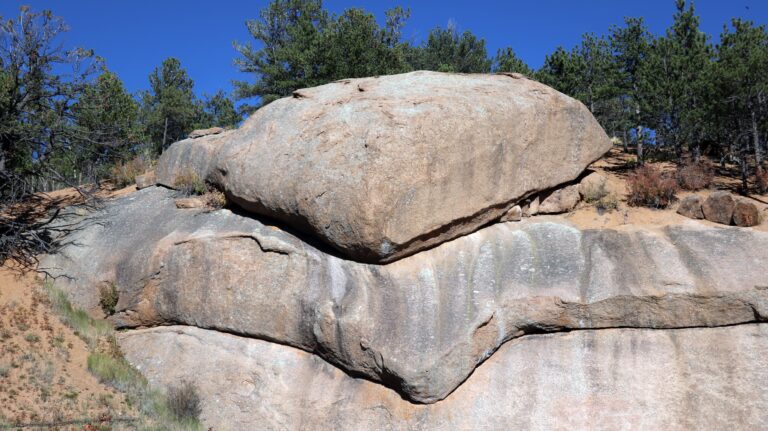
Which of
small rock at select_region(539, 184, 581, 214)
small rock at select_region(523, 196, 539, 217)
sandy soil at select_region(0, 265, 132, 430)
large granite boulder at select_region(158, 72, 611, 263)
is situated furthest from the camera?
small rock at select_region(539, 184, 581, 214)

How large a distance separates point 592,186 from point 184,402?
9127mm

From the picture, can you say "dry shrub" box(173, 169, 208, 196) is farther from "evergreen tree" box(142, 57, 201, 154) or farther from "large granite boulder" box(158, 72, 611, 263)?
"evergreen tree" box(142, 57, 201, 154)

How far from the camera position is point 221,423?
10047 millimetres

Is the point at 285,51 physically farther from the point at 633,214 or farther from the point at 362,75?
the point at 633,214

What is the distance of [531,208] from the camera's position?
11961 millimetres

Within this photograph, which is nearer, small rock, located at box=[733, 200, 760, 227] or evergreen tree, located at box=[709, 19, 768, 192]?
small rock, located at box=[733, 200, 760, 227]

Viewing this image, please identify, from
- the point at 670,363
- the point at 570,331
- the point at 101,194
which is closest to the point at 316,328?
the point at 570,331

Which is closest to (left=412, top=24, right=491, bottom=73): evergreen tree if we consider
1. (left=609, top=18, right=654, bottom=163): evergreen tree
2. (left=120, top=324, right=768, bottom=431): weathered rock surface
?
(left=609, top=18, right=654, bottom=163): evergreen tree

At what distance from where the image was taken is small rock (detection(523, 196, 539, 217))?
39.1 ft

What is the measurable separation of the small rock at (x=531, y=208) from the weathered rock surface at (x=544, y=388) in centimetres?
282

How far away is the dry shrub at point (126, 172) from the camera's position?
52.6ft

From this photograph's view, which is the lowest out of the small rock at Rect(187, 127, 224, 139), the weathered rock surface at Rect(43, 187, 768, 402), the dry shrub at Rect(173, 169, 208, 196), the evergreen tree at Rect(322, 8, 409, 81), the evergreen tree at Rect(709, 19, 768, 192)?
the weathered rock surface at Rect(43, 187, 768, 402)

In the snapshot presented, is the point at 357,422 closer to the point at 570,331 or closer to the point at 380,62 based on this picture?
the point at 570,331

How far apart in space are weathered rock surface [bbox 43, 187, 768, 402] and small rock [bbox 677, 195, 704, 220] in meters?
1.08
